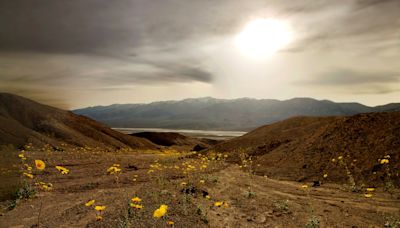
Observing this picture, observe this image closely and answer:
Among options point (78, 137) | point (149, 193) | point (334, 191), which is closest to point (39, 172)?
point (149, 193)

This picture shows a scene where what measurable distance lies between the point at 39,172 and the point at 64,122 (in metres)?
42.0

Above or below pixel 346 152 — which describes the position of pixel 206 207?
below

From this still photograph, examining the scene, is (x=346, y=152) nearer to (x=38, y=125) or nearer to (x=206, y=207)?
(x=206, y=207)

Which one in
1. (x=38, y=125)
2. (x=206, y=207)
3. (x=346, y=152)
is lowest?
(x=206, y=207)

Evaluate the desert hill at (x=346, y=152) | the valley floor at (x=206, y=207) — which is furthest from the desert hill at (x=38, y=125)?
the desert hill at (x=346, y=152)

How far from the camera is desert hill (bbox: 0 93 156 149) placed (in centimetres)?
3497

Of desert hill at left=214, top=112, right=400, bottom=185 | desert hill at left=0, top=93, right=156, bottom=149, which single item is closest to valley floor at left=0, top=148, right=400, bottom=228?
desert hill at left=214, top=112, right=400, bottom=185

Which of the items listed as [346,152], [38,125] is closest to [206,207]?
[346,152]

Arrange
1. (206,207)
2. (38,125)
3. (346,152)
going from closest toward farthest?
(206,207), (346,152), (38,125)

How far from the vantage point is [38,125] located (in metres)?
47.5

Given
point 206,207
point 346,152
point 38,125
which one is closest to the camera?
point 206,207

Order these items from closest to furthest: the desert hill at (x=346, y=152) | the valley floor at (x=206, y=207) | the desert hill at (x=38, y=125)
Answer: the valley floor at (x=206, y=207), the desert hill at (x=346, y=152), the desert hill at (x=38, y=125)

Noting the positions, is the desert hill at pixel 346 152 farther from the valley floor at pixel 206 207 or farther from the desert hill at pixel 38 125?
the desert hill at pixel 38 125

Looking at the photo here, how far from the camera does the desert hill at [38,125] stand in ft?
115
